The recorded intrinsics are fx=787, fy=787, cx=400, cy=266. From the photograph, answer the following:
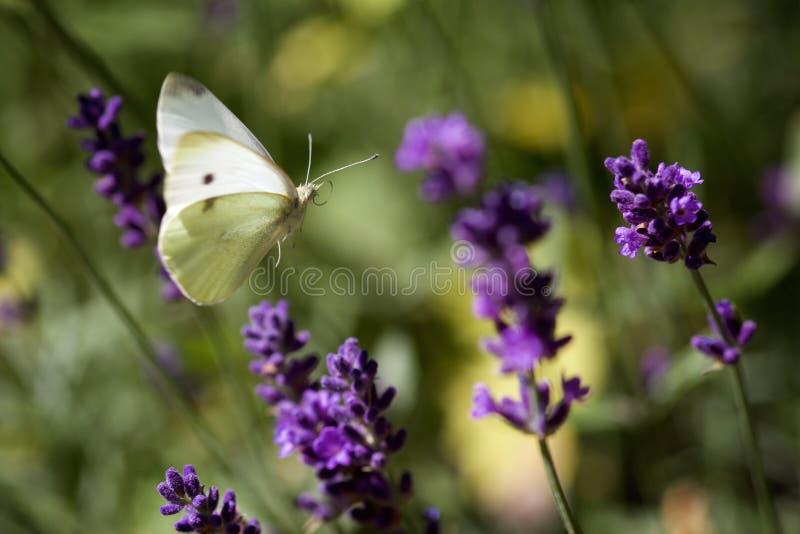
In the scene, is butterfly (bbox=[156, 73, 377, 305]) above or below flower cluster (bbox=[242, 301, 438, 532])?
above

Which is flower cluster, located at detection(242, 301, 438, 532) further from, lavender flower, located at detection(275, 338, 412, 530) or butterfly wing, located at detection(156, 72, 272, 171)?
butterfly wing, located at detection(156, 72, 272, 171)

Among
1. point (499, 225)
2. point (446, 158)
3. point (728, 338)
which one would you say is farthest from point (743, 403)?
point (446, 158)

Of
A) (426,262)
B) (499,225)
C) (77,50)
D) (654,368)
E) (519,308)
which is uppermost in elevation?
(77,50)


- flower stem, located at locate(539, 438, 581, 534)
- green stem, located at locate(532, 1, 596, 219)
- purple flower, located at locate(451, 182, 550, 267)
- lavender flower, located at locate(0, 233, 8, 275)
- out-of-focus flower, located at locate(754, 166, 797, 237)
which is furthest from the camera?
out-of-focus flower, located at locate(754, 166, 797, 237)

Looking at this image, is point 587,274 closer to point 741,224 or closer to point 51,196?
point 741,224

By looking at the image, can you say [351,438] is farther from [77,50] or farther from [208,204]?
[77,50]

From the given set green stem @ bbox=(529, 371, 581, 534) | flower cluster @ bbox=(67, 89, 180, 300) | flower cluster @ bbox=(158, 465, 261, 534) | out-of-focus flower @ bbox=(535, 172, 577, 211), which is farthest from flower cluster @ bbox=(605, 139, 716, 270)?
out-of-focus flower @ bbox=(535, 172, 577, 211)
